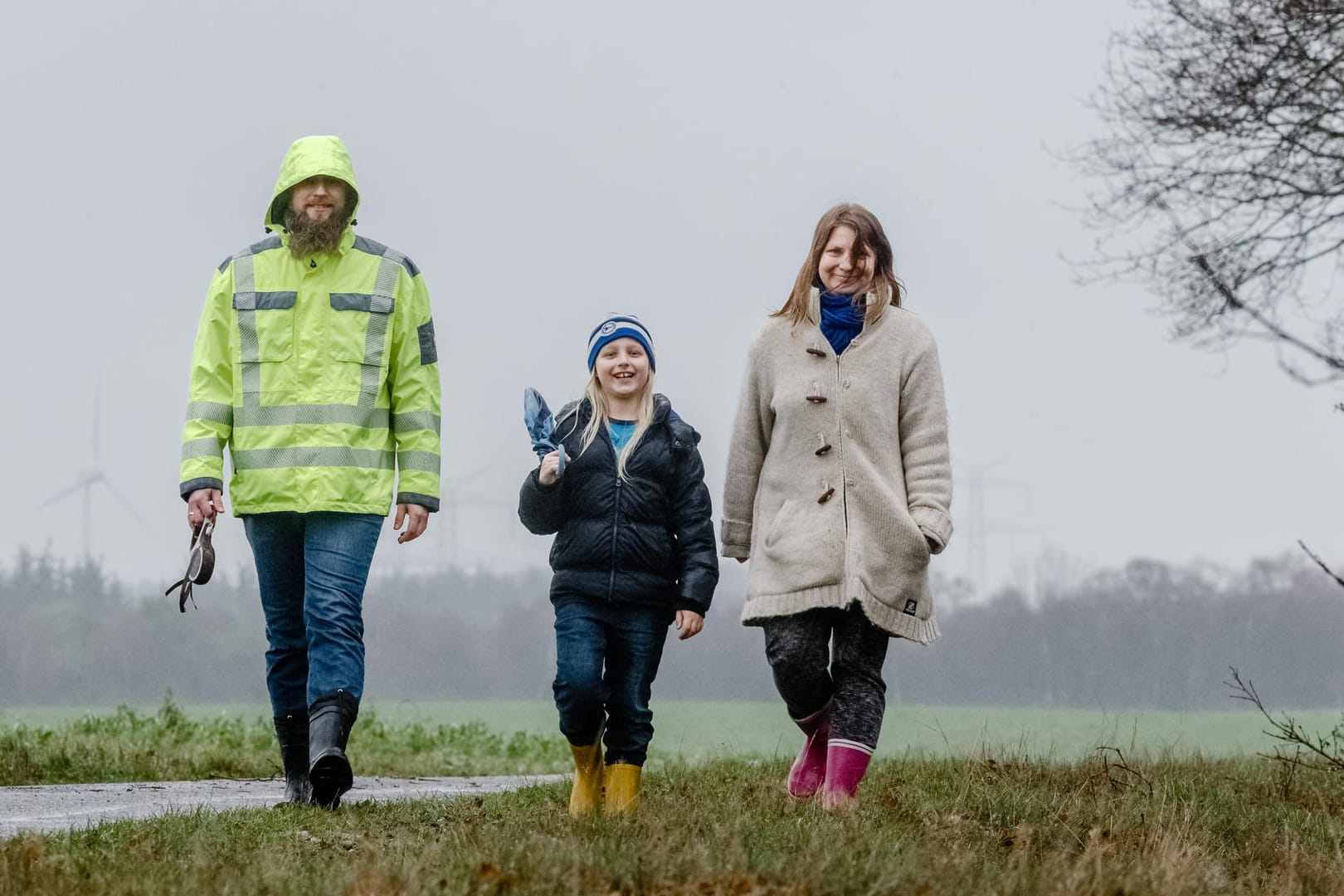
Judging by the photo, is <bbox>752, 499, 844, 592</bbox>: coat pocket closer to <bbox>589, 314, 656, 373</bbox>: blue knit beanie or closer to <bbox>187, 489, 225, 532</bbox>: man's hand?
<bbox>589, 314, 656, 373</bbox>: blue knit beanie

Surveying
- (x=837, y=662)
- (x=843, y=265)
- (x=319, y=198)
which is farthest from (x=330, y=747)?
(x=843, y=265)

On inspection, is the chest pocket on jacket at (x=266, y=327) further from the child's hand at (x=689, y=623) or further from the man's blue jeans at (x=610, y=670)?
the child's hand at (x=689, y=623)

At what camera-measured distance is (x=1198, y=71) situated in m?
8.76

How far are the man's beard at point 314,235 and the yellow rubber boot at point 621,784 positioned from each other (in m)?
2.25

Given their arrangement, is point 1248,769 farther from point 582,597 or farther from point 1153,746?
point 582,597

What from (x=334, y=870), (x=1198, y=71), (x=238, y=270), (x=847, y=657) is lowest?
(x=334, y=870)

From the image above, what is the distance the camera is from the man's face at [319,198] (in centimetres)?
602

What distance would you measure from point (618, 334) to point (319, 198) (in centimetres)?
138

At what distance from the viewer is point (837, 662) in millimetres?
5504

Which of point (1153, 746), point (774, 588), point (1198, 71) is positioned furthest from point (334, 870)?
point (1198, 71)

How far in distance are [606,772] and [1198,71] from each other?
5.59 m

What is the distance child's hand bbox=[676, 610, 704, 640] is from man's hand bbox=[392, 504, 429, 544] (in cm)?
117

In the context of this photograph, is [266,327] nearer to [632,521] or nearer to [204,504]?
[204,504]

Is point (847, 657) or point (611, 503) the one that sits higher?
point (611, 503)
